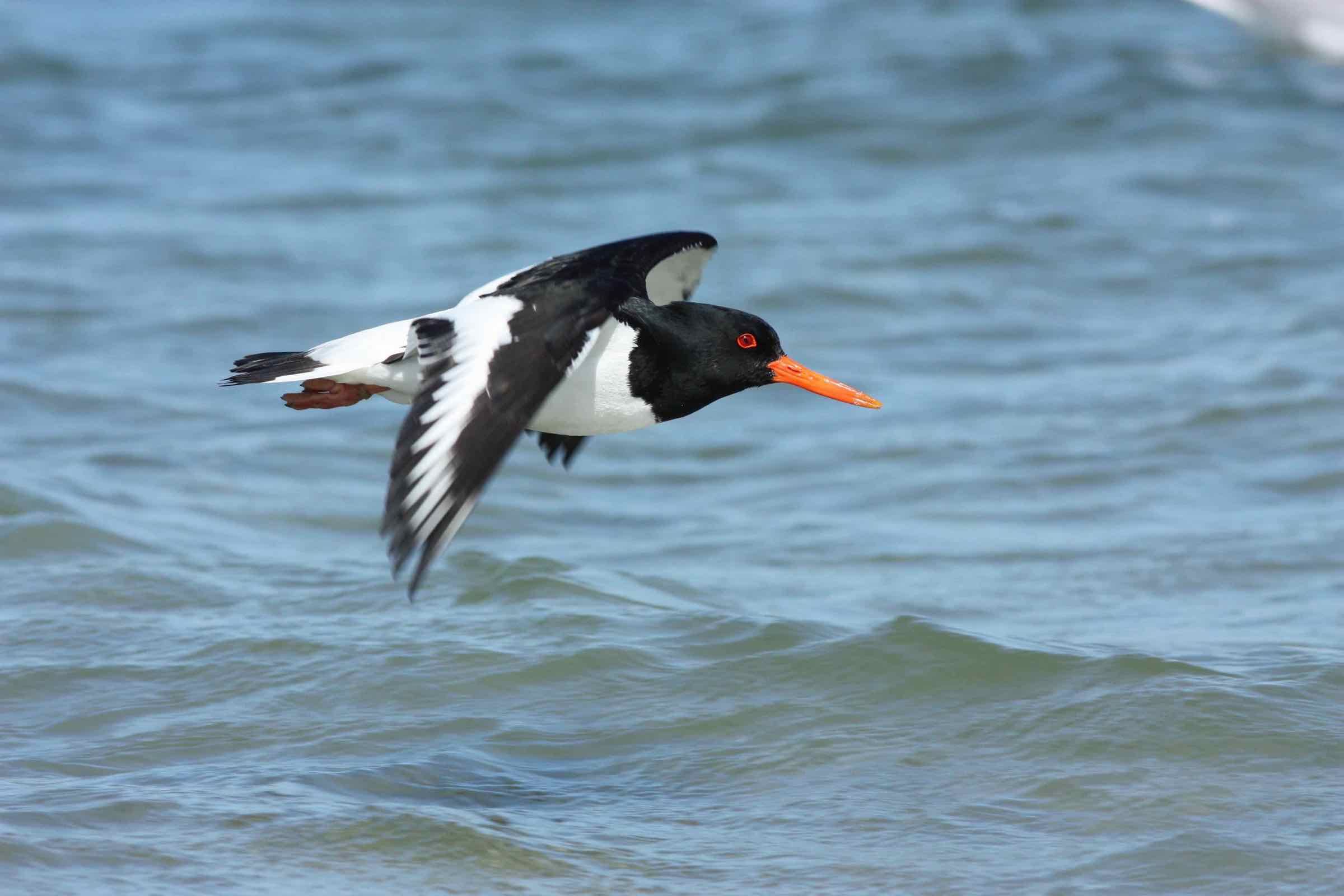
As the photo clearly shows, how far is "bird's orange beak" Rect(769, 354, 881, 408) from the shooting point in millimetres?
5301

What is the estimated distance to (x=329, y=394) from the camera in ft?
17.3

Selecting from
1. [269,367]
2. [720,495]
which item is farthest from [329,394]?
[720,495]

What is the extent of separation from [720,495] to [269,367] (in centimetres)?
313

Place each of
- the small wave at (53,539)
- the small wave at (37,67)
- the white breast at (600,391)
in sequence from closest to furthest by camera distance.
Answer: the white breast at (600,391) → the small wave at (53,539) → the small wave at (37,67)

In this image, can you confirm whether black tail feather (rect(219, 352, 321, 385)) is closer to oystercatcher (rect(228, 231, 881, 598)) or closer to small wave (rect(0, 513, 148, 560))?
oystercatcher (rect(228, 231, 881, 598))

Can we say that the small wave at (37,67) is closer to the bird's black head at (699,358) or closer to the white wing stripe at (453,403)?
the bird's black head at (699,358)

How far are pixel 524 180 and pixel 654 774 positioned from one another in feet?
29.0

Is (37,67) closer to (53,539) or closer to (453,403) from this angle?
(53,539)

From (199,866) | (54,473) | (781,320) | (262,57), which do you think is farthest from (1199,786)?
(262,57)

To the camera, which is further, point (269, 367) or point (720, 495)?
point (720, 495)

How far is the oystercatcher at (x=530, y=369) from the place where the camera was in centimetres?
397

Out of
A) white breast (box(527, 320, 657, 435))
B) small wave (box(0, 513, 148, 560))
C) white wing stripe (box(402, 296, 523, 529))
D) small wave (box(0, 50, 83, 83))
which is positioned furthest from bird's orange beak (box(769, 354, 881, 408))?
small wave (box(0, 50, 83, 83))

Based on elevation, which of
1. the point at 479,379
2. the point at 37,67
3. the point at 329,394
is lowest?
the point at 329,394

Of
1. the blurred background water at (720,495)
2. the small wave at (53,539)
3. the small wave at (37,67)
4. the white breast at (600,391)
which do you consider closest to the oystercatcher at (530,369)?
the white breast at (600,391)
